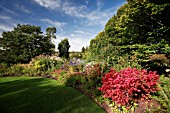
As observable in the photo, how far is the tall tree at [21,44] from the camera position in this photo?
18.0 meters

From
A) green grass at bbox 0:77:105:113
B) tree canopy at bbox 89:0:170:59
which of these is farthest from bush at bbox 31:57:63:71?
green grass at bbox 0:77:105:113

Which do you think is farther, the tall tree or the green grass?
the tall tree

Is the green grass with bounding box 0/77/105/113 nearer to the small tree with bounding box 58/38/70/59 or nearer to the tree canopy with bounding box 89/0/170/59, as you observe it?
the tree canopy with bounding box 89/0/170/59

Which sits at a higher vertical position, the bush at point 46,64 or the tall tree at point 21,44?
the tall tree at point 21,44

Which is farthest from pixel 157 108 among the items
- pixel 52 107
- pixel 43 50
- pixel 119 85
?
pixel 43 50

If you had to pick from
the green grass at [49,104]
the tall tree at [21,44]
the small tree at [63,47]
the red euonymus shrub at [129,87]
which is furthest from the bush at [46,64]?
the small tree at [63,47]

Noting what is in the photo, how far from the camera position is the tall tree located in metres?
18.0

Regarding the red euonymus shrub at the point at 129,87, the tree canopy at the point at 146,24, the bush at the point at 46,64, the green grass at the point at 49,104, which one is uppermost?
the tree canopy at the point at 146,24

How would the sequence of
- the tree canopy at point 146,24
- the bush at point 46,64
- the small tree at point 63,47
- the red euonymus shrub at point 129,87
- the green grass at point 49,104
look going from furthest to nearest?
the small tree at point 63,47, the bush at point 46,64, the tree canopy at point 146,24, the green grass at point 49,104, the red euonymus shrub at point 129,87

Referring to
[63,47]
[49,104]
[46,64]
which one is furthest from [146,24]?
[63,47]

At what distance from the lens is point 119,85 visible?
10.2 ft

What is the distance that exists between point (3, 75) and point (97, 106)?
31.8 ft

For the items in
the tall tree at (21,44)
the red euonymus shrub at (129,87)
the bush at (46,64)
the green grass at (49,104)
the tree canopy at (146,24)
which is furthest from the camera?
the tall tree at (21,44)

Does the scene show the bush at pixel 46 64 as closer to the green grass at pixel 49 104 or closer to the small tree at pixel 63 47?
the green grass at pixel 49 104
